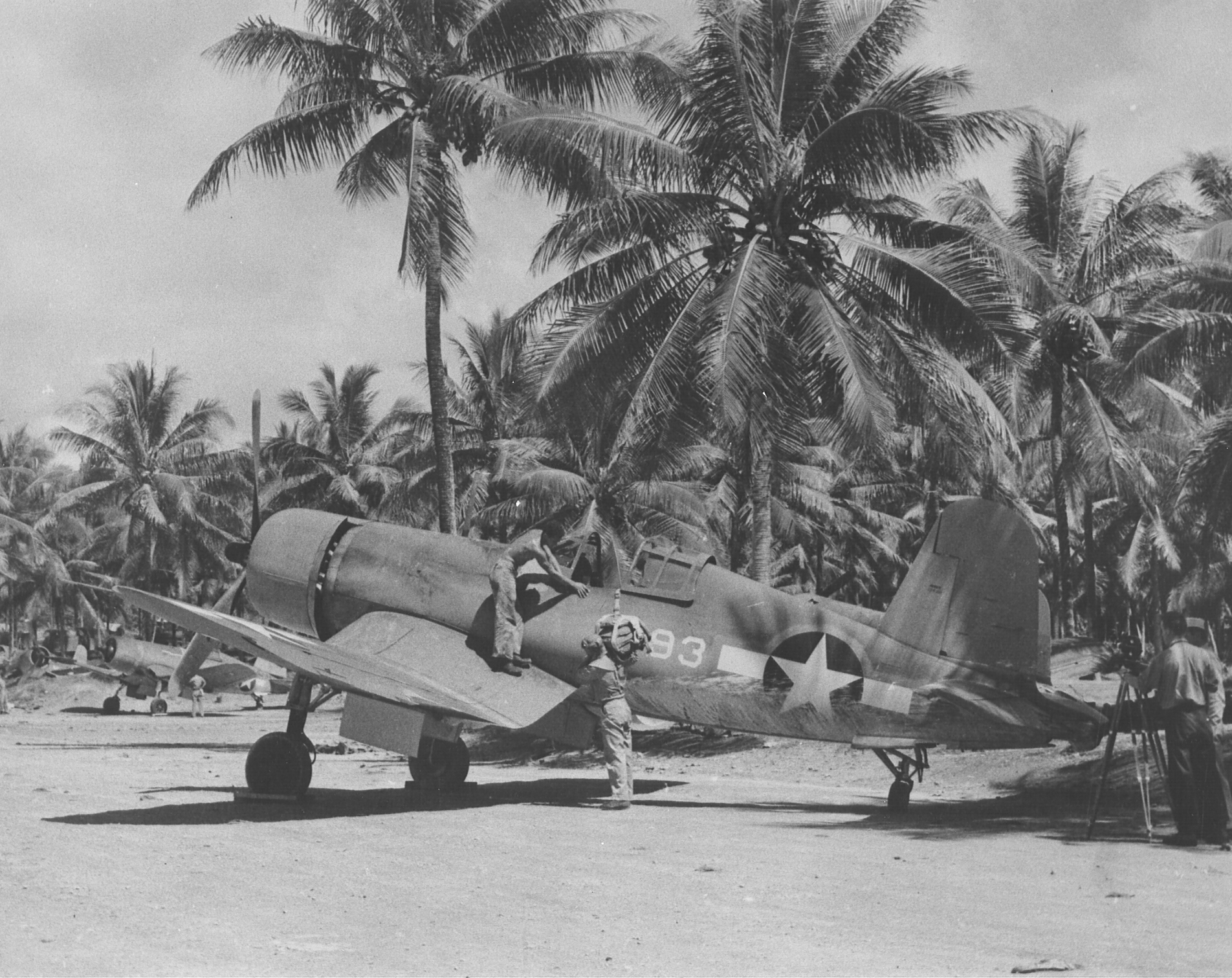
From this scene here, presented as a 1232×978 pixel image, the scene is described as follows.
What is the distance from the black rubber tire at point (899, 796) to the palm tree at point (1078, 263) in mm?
16220

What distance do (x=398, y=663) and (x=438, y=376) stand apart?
980cm

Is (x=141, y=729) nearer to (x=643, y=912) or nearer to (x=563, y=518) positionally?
(x=563, y=518)

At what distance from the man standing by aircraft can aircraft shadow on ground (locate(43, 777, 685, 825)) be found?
1.40m

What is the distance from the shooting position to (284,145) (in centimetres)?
2075

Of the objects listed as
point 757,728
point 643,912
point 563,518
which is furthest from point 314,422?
point 643,912

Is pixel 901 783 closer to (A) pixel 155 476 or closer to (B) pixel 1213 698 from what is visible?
(B) pixel 1213 698

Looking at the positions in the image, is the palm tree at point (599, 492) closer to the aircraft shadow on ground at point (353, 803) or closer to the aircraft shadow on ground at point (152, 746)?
the aircraft shadow on ground at point (152, 746)

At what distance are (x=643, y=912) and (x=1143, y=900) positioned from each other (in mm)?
2903

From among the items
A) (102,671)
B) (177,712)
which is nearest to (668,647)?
(177,712)

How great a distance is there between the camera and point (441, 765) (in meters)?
12.8


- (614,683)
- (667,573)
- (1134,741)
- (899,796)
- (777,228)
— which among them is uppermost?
(777,228)

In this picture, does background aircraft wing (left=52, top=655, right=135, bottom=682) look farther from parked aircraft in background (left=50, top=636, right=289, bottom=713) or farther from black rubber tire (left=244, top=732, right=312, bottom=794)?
black rubber tire (left=244, top=732, right=312, bottom=794)

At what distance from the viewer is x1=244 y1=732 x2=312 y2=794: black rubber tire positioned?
36.8 ft

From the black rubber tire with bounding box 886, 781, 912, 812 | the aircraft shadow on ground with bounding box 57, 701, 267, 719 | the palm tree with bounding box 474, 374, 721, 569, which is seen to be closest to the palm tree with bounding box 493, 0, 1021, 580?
the black rubber tire with bounding box 886, 781, 912, 812
